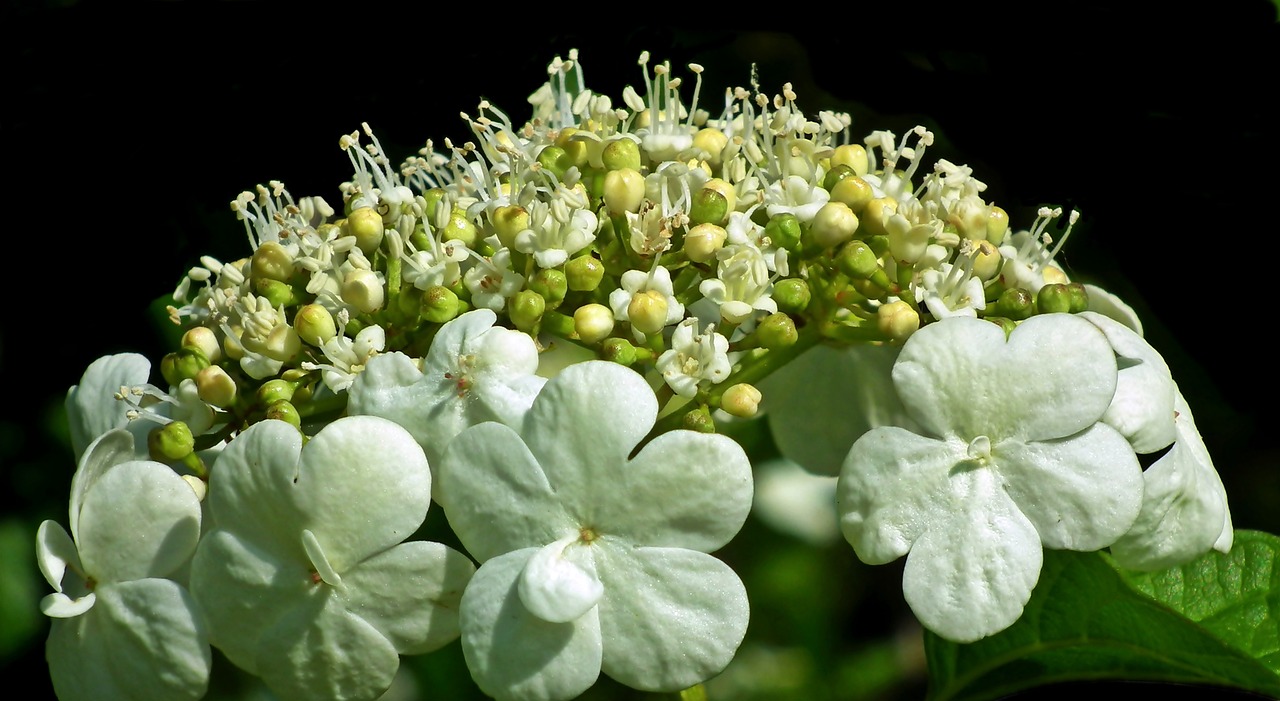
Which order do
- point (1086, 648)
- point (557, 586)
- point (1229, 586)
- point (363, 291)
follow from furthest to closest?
1. point (1229, 586)
2. point (1086, 648)
3. point (363, 291)
4. point (557, 586)

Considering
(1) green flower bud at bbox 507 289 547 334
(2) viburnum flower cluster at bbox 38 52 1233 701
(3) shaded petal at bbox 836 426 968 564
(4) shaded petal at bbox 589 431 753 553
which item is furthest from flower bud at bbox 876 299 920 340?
(1) green flower bud at bbox 507 289 547 334

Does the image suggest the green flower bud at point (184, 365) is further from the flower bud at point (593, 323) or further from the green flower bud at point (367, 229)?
the flower bud at point (593, 323)

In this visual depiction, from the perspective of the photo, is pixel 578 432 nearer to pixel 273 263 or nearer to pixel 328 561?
pixel 328 561

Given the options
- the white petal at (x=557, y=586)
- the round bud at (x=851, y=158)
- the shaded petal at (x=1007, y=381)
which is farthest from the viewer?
the round bud at (x=851, y=158)

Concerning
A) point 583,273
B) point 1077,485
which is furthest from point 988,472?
point 583,273

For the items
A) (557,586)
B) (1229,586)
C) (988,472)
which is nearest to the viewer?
(557,586)

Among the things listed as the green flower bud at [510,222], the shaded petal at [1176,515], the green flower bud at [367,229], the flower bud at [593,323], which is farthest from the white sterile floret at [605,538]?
the shaded petal at [1176,515]
